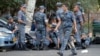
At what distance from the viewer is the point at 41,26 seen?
16219 mm

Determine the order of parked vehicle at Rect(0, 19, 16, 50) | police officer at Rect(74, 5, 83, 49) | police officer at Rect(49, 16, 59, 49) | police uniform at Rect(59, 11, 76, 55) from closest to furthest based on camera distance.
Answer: police uniform at Rect(59, 11, 76, 55) → parked vehicle at Rect(0, 19, 16, 50) → police officer at Rect(74, 5, 83, 49) → police officer at Rect(49, 16, 59, 49)

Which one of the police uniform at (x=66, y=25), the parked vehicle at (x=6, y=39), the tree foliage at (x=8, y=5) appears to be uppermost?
the tree foliage at (x=8, y=5)

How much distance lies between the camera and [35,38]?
54.6 ft

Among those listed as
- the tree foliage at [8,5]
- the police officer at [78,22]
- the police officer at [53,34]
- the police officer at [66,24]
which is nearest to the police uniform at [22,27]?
the police officer at [53,34]

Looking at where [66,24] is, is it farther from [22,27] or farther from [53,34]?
[53,34]

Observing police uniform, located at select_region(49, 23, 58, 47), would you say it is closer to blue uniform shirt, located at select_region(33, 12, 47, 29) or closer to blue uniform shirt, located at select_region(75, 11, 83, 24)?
blue uniform shirt, located at select_region(33, 12, 47, 29)

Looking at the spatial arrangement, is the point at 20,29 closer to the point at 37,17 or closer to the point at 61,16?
the point at 37,17

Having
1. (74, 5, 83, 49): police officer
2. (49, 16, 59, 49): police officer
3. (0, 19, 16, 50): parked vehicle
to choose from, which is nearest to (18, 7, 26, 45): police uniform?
(0, 19, 16, 50): parked vehicle

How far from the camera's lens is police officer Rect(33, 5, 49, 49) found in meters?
16.2

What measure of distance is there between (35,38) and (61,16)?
138 inches

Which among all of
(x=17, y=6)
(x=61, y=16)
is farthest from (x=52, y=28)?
(x=17, y=6)

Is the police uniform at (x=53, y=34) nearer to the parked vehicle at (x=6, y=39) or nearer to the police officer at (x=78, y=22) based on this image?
the police officer at (x=78, y=22)

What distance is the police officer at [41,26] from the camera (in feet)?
53.2

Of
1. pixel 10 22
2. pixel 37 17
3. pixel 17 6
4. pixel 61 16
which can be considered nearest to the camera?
pixel 61 16
